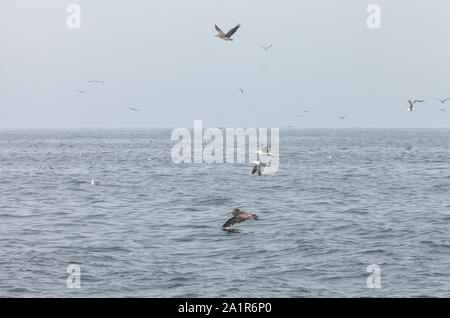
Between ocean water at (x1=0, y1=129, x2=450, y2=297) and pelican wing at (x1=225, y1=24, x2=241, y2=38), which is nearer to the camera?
ocean water at (x1=0, y1=129, x2=450, y2=297)

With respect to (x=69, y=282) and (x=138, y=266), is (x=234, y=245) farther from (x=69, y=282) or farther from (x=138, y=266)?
(x=69, y=282)

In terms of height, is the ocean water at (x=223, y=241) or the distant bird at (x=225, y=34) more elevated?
the distant bird at (x=225, y=34)

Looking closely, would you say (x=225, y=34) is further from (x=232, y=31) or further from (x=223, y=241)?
(x=223, y=241)

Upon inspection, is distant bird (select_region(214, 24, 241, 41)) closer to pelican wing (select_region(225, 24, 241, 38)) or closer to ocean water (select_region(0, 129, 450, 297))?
pelican wing (select_region(225, 24, 241, 38))

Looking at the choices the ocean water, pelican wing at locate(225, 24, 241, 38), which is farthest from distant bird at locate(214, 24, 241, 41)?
the ocean water

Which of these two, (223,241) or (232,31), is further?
(223,241)

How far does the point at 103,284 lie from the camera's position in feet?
54.1

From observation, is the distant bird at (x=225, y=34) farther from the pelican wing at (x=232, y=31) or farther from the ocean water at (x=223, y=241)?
the ocean water at (x=223, y=241)

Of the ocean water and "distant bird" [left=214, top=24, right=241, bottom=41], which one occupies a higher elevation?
"distant bird" [left=214, top=24, right=241, bottom=41]

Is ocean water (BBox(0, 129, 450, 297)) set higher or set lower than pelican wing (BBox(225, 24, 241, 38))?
lower

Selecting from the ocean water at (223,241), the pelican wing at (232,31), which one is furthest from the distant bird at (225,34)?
the ocean water at (223,241)

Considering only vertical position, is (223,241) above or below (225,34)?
below

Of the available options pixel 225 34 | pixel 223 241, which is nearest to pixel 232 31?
pixel 225 34
